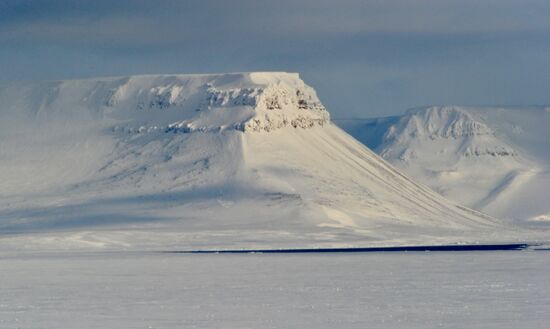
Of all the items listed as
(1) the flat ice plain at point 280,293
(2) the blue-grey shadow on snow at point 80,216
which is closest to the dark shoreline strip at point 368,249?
(1) the flat ice plain at point 280,293

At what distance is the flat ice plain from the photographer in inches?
2386

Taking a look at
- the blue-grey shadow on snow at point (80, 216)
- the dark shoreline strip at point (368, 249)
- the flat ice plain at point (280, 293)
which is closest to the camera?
the flat ice plain at point (280, 293)

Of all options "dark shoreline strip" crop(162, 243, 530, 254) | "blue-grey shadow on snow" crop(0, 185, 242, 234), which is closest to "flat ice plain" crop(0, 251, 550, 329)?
"dark shoreline strip" crop(162, 243, 530, 254)

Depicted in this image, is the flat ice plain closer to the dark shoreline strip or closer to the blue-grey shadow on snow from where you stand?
the dark shoreline strip

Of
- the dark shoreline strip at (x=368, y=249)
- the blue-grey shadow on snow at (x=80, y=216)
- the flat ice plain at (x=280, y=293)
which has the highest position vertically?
the blue-grey shadow on snow at (x=80, y=216)

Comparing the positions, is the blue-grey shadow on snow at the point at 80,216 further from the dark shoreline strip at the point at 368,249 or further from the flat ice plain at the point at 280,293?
the flat ice plain at the point at 280,293

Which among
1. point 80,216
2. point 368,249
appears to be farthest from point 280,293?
point 80,216

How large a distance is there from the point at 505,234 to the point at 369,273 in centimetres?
10166

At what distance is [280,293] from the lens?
241 ft

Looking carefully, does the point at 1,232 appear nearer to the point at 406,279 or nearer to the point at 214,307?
the point at 406,279

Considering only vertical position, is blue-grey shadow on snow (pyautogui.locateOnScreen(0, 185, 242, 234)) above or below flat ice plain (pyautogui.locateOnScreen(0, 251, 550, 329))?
above

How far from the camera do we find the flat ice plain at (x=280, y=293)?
60594 millimetres

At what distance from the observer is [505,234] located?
188m

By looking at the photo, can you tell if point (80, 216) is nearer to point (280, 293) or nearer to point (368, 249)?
point (368, 249)
